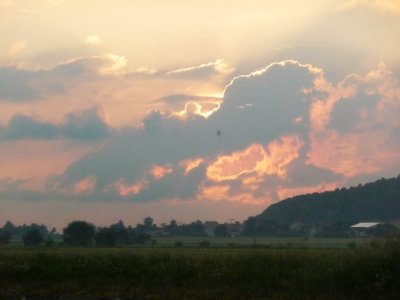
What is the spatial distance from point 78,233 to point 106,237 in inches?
313

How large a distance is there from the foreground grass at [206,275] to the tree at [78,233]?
152 ft

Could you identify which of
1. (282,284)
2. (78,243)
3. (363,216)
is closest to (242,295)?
(282,284)

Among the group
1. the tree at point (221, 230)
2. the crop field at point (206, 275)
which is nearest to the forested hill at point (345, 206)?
the tree at point (221, 230)

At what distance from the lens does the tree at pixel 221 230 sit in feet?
405

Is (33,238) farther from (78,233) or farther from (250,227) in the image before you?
(250,227)

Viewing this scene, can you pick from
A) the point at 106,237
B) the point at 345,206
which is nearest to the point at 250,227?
the point at 345,206

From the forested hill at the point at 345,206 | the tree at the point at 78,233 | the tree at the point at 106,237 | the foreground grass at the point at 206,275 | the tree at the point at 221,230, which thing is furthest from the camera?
the tree at the point at 221,230

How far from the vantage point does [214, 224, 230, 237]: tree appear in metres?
123

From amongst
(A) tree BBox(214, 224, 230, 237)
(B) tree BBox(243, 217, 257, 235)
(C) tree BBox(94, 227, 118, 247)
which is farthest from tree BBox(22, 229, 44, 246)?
(A) tree BBox(214, 224, 230, 237)

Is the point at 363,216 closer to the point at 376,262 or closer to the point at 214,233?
the point at 214,233

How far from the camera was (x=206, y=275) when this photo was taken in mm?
35938

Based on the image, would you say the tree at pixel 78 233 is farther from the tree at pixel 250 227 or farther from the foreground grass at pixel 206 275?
the foreground grass at pixel 206 275

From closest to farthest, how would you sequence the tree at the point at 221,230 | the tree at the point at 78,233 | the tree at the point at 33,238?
1. the tree at the point at 78,233
2. the tree at the point at 33,238
3. the tree at the point at 221,230

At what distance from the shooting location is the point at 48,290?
3759cm
